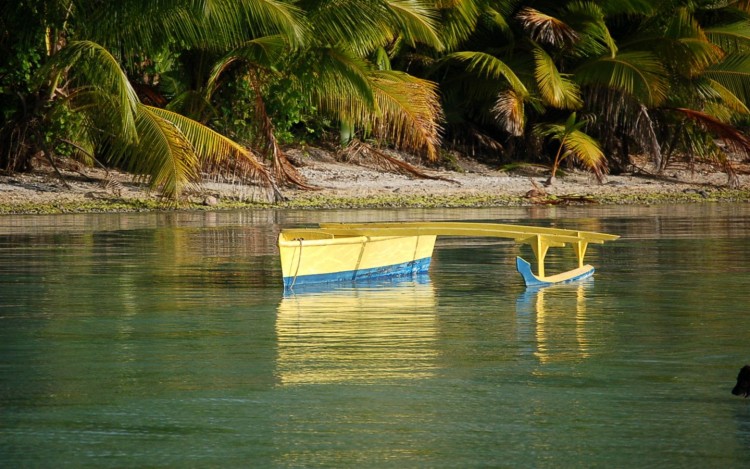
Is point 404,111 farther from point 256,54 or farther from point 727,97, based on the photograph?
point 727,97

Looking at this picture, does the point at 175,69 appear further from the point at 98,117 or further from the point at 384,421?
the point at 384,421

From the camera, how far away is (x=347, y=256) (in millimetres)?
11078

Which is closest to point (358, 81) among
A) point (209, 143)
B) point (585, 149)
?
point (209, 143)

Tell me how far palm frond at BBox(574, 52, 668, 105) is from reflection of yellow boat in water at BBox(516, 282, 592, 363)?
48.4 ft

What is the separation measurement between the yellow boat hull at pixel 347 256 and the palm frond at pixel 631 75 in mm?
13756

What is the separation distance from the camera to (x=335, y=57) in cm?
2055

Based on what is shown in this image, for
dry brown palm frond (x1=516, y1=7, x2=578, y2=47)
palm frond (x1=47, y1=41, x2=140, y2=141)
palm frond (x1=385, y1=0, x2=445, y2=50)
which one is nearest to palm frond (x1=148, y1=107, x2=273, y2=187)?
palm frond (x1=47, y1=41, x2=140, y2=141)

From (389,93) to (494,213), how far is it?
3.07m

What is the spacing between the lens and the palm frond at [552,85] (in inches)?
972

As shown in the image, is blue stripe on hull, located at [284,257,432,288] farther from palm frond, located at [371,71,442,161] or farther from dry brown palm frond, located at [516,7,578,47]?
dry brown palm frond, located at [516,7,578,47]

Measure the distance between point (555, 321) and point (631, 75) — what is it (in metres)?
17.4

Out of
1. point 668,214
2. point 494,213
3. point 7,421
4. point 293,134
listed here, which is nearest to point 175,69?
point 293,134

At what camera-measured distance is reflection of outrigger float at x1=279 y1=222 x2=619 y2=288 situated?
34.7 feet

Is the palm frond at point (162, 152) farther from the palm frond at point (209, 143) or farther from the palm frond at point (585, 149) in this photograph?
the palm frond at point (585, 149)
